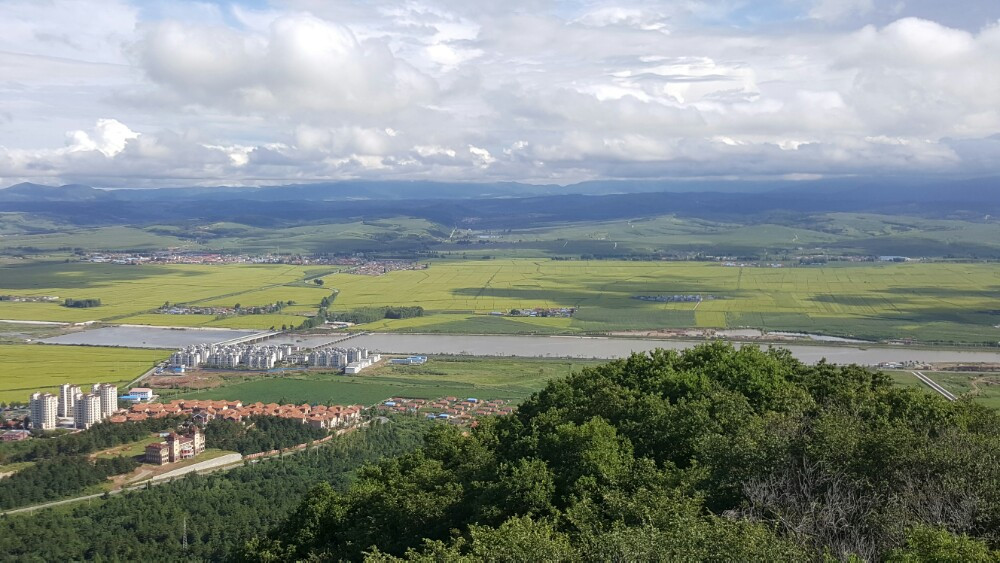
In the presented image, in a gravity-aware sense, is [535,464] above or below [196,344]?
above

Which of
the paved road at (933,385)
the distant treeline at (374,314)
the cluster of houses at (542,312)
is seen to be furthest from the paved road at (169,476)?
the cluster of houses at (542,312)

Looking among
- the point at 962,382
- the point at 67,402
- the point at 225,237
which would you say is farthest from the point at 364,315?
the point at 225,237

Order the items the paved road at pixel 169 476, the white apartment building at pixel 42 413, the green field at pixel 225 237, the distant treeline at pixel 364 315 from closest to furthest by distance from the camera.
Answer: the paved road at pixel 169 476
the white apartment building at pixel 42 413
the distant treeline at pixel 364 315
the green field at pixel 225 237

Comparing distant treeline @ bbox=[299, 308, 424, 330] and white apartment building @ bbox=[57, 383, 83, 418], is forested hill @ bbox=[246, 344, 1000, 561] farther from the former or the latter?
distant treeline @ bbox=[299, 308, 424, 330]

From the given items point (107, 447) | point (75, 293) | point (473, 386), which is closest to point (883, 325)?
point (473, 386)

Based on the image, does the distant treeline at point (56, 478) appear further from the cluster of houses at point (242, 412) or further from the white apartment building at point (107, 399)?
the white apartment building at point (107, 399)

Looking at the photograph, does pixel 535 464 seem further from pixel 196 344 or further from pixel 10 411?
pixel 196 344

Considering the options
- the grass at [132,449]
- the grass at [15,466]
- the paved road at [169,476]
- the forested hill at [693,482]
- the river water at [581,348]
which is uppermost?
the forested hill at [693,482]
